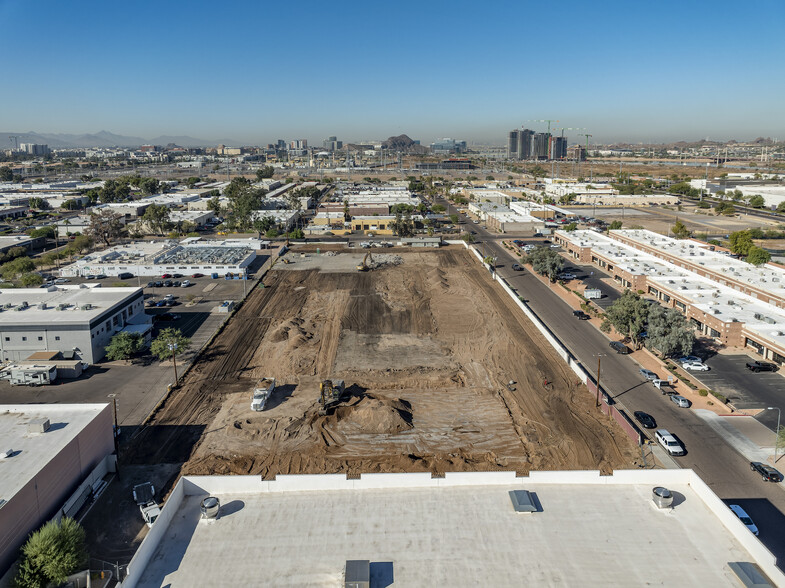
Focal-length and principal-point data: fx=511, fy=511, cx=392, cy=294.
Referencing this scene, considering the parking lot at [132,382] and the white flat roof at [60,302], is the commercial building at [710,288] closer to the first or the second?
the parking lot at [132,382]

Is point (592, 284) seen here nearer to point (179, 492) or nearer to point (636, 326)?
point (636, 326)

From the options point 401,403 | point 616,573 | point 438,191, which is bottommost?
point 401,403

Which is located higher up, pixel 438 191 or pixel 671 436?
pixel 438 191

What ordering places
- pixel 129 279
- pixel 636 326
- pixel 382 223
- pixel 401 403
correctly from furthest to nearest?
pixel 382 223 → pixel 129 279 → pixel 636 326 → pixel 401 403

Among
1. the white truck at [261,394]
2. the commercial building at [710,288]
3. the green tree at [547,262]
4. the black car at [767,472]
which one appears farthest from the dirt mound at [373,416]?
the green tree at [547,262]

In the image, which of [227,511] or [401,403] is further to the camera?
[401,403]

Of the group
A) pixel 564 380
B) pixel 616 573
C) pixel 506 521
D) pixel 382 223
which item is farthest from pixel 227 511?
pixel 382 223

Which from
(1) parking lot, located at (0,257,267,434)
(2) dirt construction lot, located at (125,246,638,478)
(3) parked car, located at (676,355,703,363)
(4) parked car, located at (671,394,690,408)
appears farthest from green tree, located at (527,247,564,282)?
(1) parking lot, located at (0,257,267,434)
